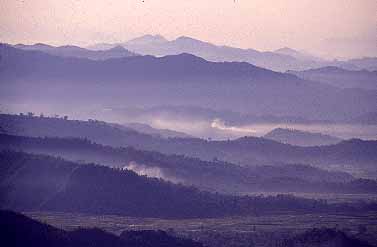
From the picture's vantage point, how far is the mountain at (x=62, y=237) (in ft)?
287

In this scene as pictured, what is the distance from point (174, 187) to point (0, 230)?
48031 millimetres

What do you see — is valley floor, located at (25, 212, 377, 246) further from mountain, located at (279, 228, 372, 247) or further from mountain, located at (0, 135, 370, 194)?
mountain, located at (0, 135, 370, 194)

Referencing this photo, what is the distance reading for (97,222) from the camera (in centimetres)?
11644

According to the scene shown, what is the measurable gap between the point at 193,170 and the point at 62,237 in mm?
75756

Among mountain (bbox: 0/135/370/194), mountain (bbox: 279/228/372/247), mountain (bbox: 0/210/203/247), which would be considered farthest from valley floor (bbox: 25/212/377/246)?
mountain (bbox: 0/135/370/194)

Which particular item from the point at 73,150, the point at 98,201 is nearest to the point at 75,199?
the point at 98,201

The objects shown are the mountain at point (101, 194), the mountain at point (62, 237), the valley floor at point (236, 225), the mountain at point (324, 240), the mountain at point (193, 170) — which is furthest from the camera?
the mountain at point (193, 170)

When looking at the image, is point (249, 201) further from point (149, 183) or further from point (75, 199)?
point (75, 199)

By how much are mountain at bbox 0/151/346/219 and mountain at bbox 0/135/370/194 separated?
882 cm

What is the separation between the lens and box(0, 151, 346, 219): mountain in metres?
128

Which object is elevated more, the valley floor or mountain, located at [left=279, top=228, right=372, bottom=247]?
the valley floor

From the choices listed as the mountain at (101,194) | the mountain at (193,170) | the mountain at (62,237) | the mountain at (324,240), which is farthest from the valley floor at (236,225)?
the mountain at (193,170)

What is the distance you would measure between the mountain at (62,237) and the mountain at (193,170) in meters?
Result: 50.3

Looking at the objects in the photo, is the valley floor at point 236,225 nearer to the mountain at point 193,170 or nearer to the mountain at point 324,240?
the mountain at point 324,240
